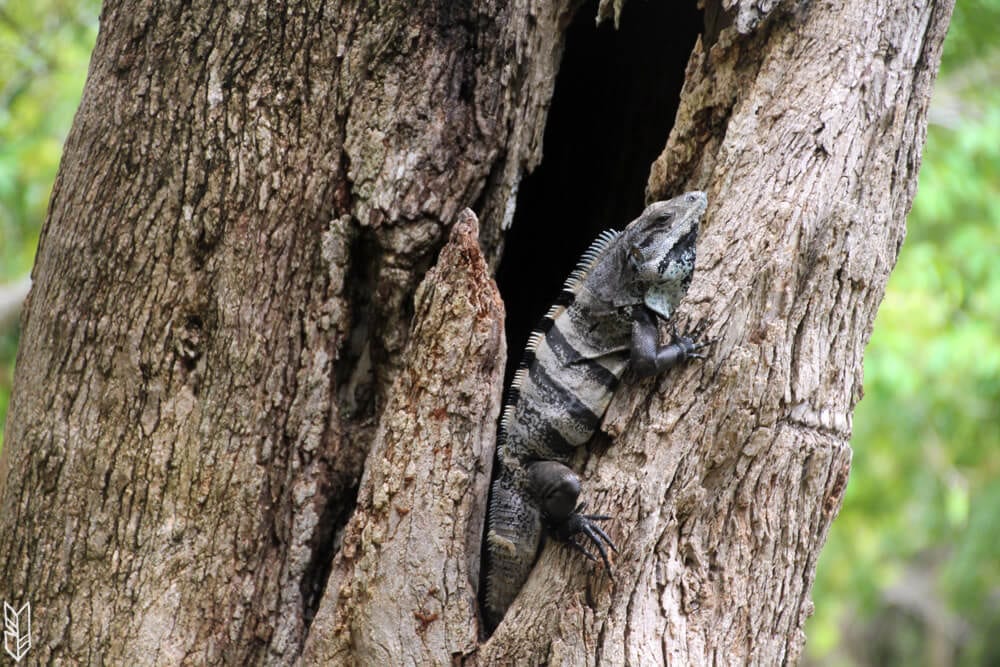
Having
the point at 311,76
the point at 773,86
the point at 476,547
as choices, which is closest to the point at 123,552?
the point at 476,547

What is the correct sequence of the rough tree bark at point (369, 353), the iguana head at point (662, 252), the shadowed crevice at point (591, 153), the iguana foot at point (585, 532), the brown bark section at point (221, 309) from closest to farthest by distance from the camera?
the iguana foot at point (585, 532), the rough tree bark at point (369, 353), the brown bark section at point (221, 309), the iguana head at point (662, 252), the shadowed crevice at point (591, 153)

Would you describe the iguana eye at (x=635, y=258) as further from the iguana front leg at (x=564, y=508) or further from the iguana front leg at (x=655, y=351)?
the iguana front leg at (x=564, y=508)

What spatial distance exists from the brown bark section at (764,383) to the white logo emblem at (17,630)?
1.73 metres

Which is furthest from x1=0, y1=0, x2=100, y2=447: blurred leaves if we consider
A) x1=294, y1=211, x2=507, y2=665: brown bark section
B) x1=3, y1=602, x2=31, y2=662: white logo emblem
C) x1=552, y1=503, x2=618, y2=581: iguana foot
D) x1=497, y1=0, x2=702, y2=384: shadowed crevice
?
x1=552, y1=503, x2=618, y2=581: iguana foot

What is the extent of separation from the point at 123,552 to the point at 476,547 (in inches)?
50.5

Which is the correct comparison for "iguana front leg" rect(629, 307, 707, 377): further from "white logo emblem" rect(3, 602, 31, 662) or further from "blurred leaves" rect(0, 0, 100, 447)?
"blurred leaves" rect(0, 0, 100, 447)

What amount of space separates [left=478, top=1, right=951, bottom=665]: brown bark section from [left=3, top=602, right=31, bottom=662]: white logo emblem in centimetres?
173

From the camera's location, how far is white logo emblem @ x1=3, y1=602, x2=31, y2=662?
3.23 metres

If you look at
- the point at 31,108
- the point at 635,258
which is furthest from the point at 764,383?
the point at 31,108

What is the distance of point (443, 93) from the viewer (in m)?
3.41

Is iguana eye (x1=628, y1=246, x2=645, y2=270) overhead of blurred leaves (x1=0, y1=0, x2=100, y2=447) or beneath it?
beneath

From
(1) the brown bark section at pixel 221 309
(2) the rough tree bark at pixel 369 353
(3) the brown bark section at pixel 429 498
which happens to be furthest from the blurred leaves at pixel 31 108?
(3) the brown bark section at pixel 429 498

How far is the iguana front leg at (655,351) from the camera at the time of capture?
3.14 meters

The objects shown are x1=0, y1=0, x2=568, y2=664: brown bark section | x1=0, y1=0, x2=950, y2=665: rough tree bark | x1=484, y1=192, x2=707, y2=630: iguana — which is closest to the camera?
x1=0, y1=0, x2=950, y2=665: rough tree bark
